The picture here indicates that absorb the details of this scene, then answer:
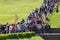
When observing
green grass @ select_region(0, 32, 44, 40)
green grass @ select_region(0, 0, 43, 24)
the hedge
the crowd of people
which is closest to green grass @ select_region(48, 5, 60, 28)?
the crowd of people

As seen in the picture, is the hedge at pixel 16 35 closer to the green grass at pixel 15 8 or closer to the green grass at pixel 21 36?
the green grass at pixel 21 36

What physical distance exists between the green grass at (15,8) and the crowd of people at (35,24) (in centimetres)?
43

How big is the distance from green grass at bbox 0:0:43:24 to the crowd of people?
0.43 meters

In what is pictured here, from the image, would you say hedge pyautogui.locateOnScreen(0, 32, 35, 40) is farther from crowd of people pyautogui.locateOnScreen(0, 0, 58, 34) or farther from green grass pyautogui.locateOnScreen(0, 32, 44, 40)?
crowd of people pyautogui.locateOnScreen(0, 0, 58, 34)

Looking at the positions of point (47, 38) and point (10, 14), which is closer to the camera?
point (47, 38)

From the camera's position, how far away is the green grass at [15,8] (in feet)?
57.6

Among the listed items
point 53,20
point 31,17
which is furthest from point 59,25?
point 31,17

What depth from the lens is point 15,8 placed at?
18.1m

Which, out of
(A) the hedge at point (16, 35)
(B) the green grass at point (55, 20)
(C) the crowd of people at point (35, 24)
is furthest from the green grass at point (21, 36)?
(B) the green grass at point (55, 20)

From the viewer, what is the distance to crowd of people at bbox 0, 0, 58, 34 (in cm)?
1669

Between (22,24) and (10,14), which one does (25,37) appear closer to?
(22,24)

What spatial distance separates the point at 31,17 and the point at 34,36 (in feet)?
5.16

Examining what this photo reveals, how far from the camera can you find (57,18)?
1748 cm

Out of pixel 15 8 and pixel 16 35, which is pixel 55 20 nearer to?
pixel 15 8
